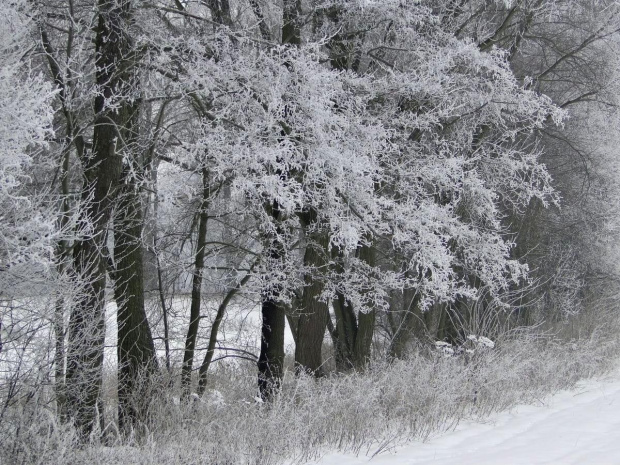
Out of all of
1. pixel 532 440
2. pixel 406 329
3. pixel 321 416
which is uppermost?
pixel 406 329

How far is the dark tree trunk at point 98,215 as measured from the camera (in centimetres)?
737

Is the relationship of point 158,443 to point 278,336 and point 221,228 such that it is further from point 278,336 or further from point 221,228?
point 221,228

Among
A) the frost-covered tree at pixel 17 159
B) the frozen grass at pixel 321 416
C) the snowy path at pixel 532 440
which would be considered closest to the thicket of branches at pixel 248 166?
the frost-covered tree at pixel 17 159

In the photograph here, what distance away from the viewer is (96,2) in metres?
8.52

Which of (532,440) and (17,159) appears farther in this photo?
(532,440)

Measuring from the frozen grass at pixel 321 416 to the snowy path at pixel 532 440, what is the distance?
0.64 ft

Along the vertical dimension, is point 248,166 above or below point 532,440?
above

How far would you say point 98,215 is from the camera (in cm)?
848

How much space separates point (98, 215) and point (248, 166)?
167 centimetres

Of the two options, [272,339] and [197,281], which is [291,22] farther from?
[272,339]

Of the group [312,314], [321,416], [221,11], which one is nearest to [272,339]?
[312,314]

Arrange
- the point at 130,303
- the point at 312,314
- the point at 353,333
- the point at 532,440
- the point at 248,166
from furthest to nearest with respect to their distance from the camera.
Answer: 1. the point at 353,333
2. the point at 312,314
3. the point at 130,303
4. the point at 248,166
5. the point at 532,440

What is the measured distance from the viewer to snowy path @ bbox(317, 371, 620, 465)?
666 centimetres

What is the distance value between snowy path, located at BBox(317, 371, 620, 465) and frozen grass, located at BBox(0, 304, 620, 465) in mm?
194
